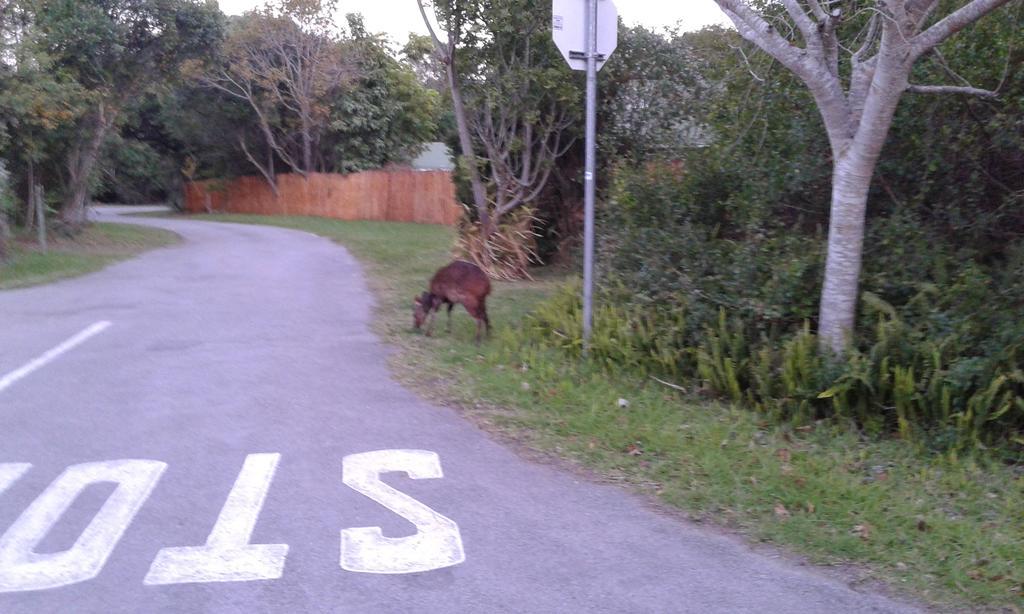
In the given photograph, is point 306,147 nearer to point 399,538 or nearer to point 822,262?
point 822,262

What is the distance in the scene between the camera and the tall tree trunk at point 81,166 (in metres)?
23.9

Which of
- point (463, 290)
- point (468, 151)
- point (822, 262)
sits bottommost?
point (463, 290)

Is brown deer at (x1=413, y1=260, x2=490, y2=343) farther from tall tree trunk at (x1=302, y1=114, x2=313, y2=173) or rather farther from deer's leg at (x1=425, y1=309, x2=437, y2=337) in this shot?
tall tree trunk at (x1=302, y1=114, x2=313, y2=173)

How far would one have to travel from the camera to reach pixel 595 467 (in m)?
6.21

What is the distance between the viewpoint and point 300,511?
543cm

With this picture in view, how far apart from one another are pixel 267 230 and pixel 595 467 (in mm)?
24558

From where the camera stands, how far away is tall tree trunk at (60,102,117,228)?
2389 cm

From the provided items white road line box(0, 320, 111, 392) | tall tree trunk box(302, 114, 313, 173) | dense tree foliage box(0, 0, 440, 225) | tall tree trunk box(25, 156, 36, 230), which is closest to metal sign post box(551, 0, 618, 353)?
white road line box(0, 320, 111, 392)

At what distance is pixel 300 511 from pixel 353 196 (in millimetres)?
30934

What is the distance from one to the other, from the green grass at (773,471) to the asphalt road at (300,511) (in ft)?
0.95

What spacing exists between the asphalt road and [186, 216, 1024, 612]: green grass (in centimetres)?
29

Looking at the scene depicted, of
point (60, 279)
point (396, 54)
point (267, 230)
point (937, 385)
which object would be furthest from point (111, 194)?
point (937, 385)

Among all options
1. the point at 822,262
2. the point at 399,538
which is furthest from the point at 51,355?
the point at 822,262

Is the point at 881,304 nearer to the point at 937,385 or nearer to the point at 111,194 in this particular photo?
the point at 937,385
